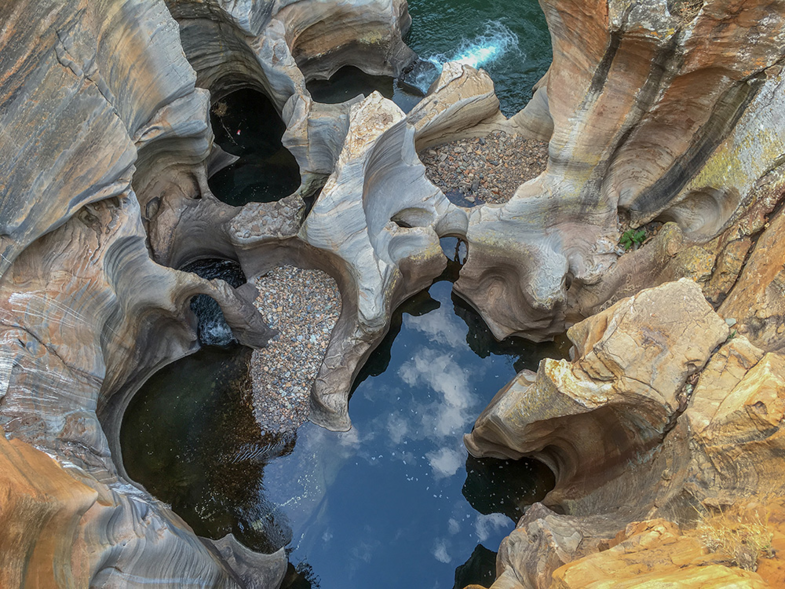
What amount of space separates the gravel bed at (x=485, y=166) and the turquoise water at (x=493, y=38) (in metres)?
2.29

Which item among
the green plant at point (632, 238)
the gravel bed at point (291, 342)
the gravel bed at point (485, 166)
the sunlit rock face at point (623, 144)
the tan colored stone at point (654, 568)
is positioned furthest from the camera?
the gravel bed at point (485, 166)

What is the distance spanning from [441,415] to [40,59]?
23.3 ft

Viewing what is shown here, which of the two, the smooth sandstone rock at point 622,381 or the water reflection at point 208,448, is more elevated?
the smooth sandstone rock at point 622,381

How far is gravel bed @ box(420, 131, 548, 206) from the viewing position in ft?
30.3

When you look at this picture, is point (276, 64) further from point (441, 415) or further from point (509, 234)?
point (441, 415)

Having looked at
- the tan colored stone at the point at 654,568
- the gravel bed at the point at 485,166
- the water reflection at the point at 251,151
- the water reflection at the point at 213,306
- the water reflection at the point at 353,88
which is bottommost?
the water reflection at the point at 213,306

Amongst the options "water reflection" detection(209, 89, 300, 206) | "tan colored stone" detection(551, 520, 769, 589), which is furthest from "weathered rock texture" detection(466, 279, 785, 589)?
"water reflection" detection(209, 89, 300, 206)

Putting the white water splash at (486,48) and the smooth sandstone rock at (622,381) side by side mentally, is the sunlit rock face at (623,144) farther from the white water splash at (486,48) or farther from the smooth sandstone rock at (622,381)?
the white water splash at (486,48)

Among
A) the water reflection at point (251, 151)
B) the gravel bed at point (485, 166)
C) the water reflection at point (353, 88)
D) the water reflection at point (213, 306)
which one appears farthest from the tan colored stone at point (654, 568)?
the water reflection at point (353, 88)

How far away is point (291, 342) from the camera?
852 centimetres

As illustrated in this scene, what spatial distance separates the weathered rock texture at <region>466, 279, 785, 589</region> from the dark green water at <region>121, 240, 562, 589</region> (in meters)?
1.32

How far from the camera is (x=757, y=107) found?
6.07 meters

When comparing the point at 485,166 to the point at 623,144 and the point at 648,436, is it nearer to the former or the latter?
the point at 623,144

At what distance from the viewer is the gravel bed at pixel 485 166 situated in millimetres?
9234
